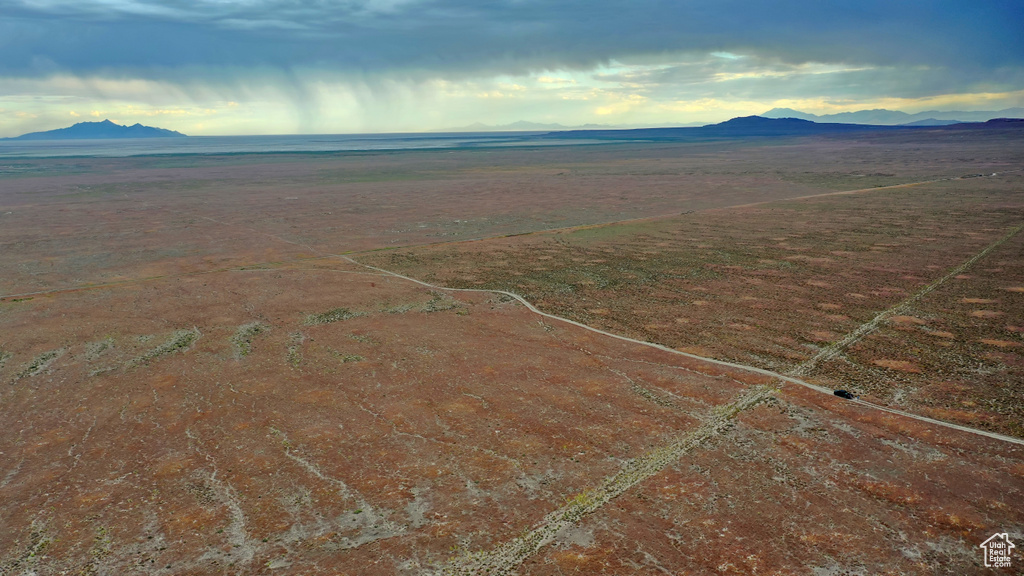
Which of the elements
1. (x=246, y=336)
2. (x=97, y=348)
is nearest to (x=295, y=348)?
(x=246, y=336)

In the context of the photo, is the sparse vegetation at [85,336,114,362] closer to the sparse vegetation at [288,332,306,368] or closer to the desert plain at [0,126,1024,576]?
the desert plain at [0,126,1024,576]

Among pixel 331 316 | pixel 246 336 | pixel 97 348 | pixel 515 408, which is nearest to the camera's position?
pixel 515 408

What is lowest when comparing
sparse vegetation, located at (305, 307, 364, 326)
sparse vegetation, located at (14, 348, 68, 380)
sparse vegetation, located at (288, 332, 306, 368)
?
sparse vegetation, located at (14, 348, 68, 380)

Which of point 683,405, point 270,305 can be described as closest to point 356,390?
→ point 683,405

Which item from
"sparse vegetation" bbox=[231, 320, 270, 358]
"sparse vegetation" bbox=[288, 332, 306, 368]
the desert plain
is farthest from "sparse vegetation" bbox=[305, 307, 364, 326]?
"sparse vegetation" bbox=[231, 320, 270, 358]

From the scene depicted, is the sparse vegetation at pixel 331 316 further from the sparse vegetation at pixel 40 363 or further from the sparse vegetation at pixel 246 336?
the sparse vegetation at pixel 40 363

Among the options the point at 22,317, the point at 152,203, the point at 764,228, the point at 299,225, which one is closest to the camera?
the point at 22,317

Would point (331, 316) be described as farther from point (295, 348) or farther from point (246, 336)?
point (295, 348)

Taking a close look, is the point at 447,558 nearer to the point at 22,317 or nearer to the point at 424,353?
the point at 424,353

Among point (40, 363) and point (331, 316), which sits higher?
point (331, 316)
